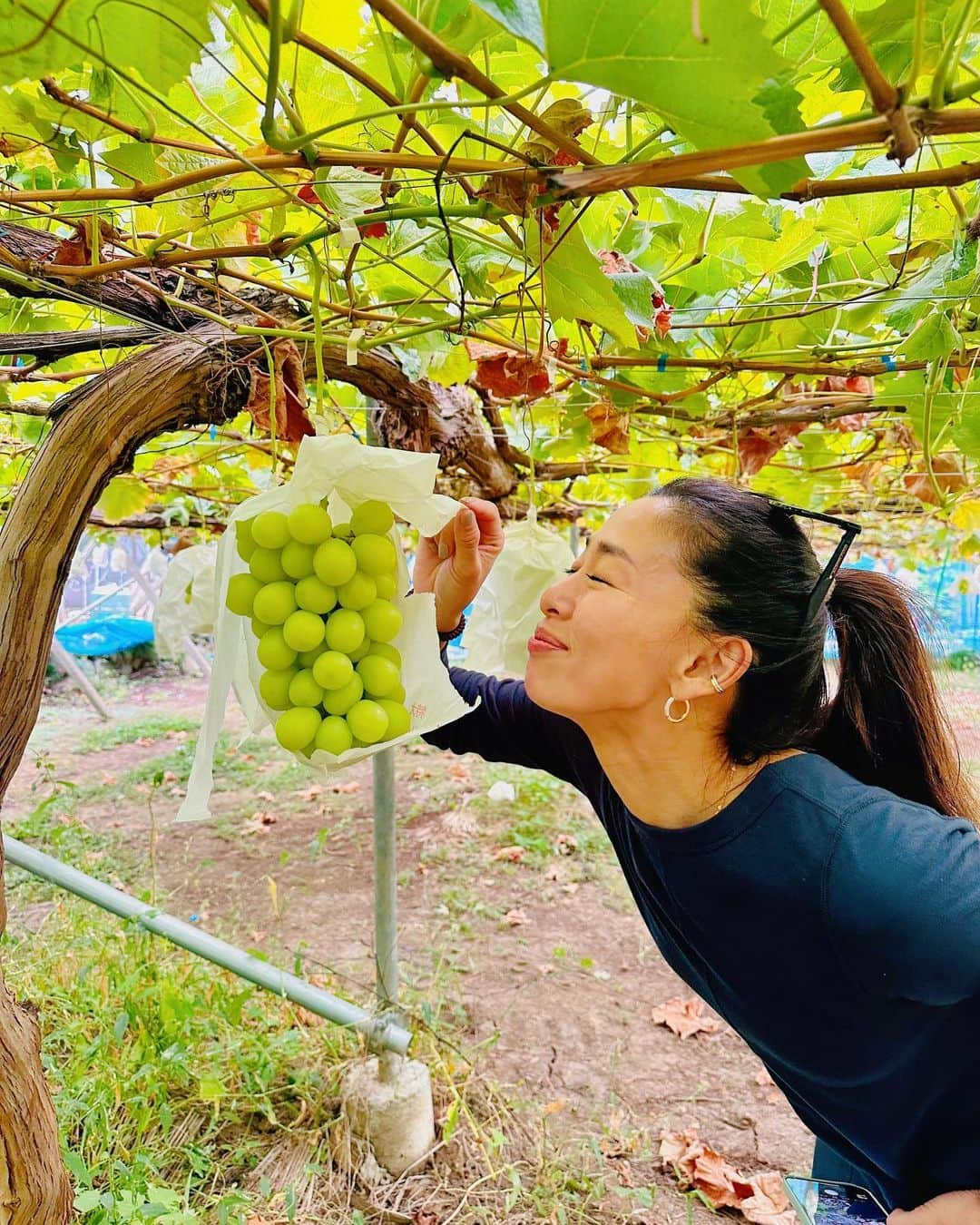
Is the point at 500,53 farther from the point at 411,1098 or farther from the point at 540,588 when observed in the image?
the point at 411,1098

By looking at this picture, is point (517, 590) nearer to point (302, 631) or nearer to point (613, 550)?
point (613, 550)

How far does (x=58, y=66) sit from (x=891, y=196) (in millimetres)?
1037

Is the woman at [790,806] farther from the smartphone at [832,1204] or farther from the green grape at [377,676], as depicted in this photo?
the green grape at [377,676]

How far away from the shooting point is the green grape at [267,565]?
35.9 inches

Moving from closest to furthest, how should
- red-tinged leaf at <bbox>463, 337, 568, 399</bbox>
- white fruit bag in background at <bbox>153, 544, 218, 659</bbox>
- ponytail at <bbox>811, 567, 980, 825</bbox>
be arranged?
1. ponytail at <bbox>811, 567, 980, 825</bbox>
2. red-tinged leaf at <bbox>463, 337, 568, 399</bbox>
3. white fruit bag in background at <bbox>153, 544, 218, 659</bbox>

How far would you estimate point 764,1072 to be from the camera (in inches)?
110

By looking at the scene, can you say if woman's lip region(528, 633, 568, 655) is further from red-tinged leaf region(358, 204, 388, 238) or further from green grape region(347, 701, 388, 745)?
red-tinged leaf region(358, 204, 388, 238)

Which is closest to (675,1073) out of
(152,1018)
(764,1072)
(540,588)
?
(764,1072)

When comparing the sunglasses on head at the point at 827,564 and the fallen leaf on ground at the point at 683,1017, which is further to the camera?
the fallen leaf on ground at the point at 683,1017

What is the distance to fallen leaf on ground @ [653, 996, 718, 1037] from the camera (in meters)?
2.99

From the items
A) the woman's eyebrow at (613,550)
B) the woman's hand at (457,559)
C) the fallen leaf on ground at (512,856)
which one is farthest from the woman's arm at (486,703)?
the fallen leaf on ground at (512,856)

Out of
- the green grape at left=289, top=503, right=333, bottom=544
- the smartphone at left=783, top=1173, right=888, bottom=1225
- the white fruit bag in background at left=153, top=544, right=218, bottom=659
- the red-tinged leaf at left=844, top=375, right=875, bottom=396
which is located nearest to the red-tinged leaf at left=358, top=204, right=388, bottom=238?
the green grape at left=289, top=503, right=333, bottom=544

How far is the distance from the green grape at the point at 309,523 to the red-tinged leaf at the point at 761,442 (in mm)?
1648

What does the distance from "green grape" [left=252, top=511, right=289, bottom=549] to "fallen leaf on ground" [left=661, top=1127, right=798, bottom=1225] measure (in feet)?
7.54
